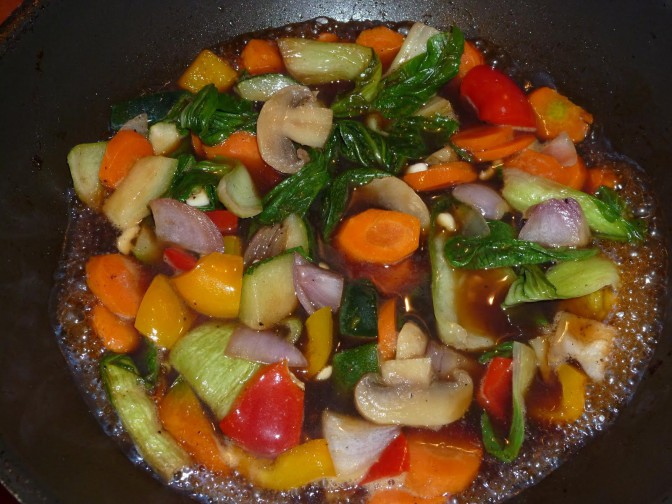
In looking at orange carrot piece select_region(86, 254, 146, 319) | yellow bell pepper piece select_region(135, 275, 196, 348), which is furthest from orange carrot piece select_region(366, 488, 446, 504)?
orange carrot piece select_region(86, 254, 146, 319)

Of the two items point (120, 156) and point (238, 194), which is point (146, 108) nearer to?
point (120, 156)

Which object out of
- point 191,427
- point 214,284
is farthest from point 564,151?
point 191,427

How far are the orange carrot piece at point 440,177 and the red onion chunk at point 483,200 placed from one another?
0.07 meters

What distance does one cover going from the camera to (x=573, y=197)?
9.67 ft

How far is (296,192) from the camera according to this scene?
296 centimetres

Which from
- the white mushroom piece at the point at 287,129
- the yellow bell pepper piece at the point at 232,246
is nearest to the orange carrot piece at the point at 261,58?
the white mushroom piece at the point at 287,129

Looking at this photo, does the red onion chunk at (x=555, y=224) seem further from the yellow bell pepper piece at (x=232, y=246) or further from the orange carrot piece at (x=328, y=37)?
the orange carrot piece at (x=328, y=37)

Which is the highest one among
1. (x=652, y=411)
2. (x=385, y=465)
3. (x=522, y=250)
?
(x=522, y=250)

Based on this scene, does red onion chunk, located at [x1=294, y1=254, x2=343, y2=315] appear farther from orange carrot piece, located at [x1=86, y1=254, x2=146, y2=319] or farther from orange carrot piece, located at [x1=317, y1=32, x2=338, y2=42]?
orange carrot piece, located at [x1=317, y1=32, x2=338, y2=42]

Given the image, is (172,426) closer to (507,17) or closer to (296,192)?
(296,192)

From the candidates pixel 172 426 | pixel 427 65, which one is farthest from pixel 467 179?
pixel 172 426

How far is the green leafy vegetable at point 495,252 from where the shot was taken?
2.81 metres

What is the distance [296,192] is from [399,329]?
2.58ft

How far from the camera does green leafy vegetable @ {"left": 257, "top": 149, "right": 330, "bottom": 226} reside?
2939mm
